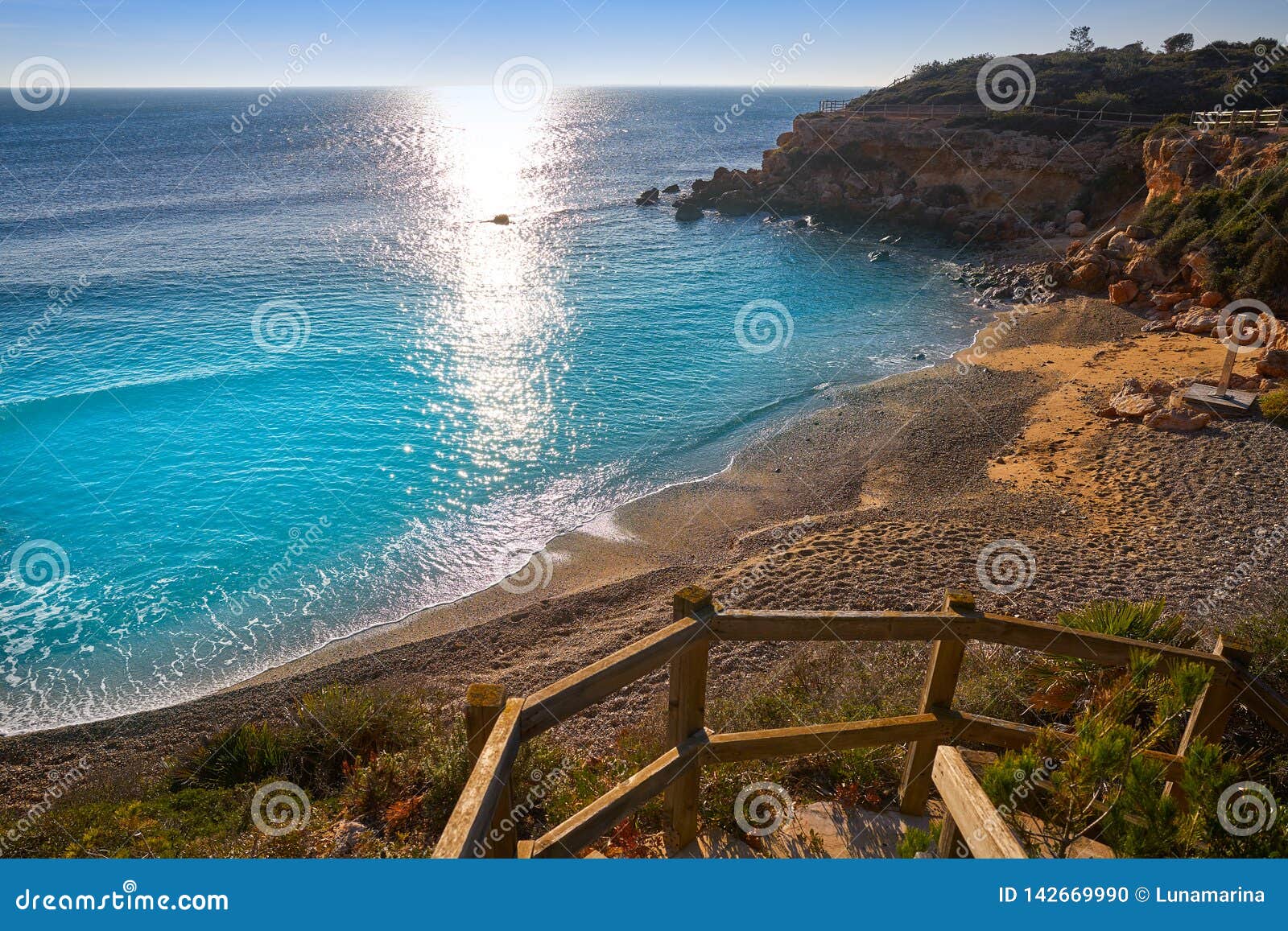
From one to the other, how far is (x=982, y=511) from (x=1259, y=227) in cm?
1884

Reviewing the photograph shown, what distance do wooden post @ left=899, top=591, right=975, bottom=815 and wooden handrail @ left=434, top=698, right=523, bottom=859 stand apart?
2385 millimetres

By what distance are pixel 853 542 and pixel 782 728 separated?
10512mm

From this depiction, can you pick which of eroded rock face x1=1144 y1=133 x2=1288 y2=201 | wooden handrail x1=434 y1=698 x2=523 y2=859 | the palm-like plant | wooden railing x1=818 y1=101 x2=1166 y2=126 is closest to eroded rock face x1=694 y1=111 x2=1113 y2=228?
wooden railing x1=818 y1=101 x2=1166 y2=126

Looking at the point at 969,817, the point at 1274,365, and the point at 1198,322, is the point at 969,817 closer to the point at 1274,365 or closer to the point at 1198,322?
the point at 1274,365

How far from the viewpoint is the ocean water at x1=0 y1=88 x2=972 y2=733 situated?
47.4 ft

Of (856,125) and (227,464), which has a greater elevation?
(856,125)

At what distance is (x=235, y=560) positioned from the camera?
15797 millimetres

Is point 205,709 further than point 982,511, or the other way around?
point 982,511

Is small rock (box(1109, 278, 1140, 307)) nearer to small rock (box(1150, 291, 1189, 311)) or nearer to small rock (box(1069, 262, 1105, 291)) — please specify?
small rock (box(1150, 291, 1189, 311))

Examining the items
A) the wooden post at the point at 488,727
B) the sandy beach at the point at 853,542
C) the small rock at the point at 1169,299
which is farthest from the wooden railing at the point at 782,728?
the small rock at the point at 1169,299

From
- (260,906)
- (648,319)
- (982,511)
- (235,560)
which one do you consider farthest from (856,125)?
(260,906)

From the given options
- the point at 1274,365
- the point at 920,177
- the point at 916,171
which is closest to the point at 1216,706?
the point at 1274,365

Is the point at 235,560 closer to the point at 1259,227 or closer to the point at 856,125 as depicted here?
the point at 1259,227

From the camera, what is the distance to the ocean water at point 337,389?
47.4ft
